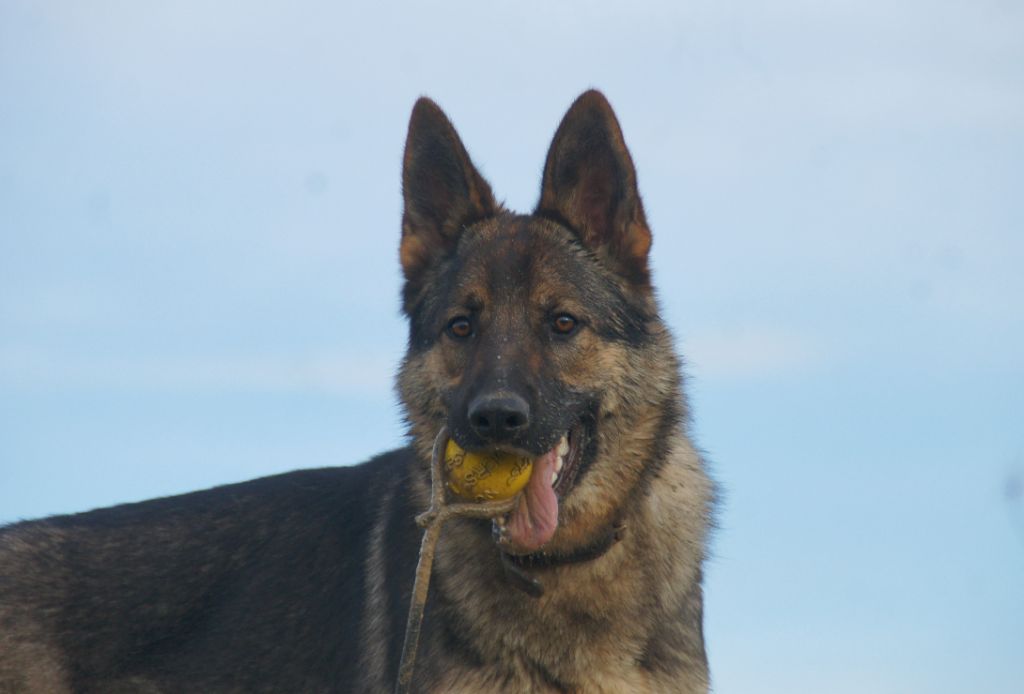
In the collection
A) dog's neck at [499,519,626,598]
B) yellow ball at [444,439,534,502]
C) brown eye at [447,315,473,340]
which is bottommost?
dog's neck at [499,519,626,598]

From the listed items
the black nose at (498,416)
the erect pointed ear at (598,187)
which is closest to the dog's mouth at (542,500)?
the black nose at (498,416)

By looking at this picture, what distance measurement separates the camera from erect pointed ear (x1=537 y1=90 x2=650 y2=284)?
6.02 metres

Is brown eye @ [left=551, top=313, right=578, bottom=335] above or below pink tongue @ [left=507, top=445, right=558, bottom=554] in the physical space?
→ above

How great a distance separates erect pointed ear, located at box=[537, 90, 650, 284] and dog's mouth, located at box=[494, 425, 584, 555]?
985mm

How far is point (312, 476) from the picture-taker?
6.95 m

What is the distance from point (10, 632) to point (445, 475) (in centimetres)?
258

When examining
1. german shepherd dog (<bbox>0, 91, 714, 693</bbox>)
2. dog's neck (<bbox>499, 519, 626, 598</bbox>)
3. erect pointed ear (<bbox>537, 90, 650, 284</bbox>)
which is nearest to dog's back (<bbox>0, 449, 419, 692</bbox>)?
german shepherd dog (<bbox>0, 91, 714, 693</bbox>)

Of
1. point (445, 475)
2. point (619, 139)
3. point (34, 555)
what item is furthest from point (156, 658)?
point (619, 139)

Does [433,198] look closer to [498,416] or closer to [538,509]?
[498,416]

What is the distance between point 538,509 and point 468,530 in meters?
0.61

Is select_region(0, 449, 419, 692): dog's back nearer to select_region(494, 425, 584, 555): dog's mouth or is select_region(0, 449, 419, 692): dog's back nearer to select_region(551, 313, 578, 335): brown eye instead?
select_region(494, 425, 584, 555): dog's mouth

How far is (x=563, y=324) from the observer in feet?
18.7

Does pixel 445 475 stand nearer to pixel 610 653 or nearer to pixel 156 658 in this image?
pixel 610 653

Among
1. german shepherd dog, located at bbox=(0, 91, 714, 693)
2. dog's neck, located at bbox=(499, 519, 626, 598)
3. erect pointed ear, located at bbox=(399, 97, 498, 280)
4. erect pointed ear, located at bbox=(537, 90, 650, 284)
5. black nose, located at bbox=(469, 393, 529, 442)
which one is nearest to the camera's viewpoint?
black nose, located at bbox=(469, 393, 529, 442)
